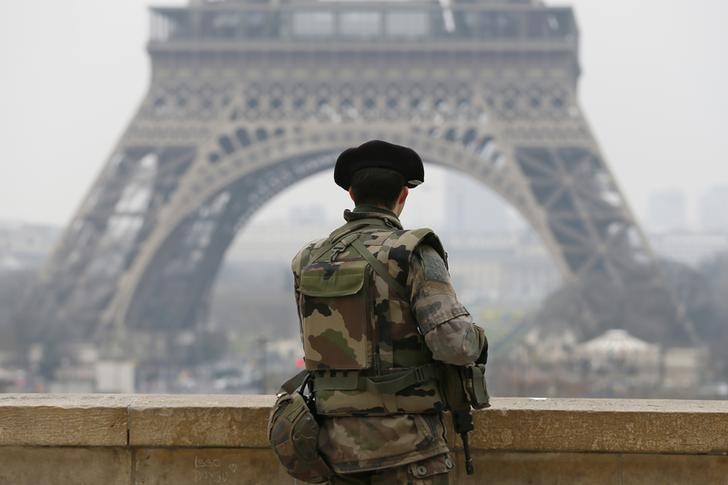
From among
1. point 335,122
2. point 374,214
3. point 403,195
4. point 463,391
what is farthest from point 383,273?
point 335,122

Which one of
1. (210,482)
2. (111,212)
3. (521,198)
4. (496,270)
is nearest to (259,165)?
(111,212)

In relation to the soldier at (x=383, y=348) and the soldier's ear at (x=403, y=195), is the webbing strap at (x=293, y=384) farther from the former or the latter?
the soldier's ear at (x=403, y=195)

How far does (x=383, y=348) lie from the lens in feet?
15.9

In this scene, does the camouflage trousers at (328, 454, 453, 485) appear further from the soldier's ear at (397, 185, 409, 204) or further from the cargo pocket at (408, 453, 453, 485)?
the soldier's ear at (397, 185, 409, 204)

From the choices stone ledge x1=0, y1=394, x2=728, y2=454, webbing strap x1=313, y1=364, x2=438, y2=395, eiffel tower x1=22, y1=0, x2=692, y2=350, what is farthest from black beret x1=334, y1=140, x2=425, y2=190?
eiffel tower x1=22, y1=0, x2=692, y2=350

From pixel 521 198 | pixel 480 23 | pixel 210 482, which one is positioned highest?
pixel 480 23

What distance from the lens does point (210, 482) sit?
6430 millimetres

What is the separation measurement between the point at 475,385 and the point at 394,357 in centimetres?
31

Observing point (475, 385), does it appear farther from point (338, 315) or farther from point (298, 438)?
point (298, 438)

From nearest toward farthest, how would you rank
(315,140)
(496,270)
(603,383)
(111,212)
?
1. (603,383)
2. (111,212)
3. (315,140)
4. (496,270)

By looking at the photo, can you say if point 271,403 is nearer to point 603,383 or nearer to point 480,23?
point 603,383

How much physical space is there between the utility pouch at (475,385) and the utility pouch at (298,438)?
0.58 meters

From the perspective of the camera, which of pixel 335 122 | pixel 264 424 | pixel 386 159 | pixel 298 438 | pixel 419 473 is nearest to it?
pixel 419 473

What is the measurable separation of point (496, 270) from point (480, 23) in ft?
406
